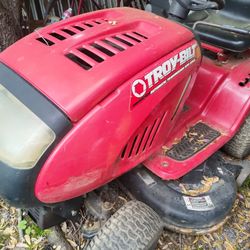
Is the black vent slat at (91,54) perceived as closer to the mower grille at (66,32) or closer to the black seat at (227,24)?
the mower grille at (66,32)

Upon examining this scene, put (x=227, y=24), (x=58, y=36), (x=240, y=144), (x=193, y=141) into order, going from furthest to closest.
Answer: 1. (x=227, y=24)
2. (x=240, y=144)
3. (x=193, y=141)
4. (x=58, y=36)

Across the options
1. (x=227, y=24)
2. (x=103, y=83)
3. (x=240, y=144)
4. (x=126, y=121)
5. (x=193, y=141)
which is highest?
(x=103, y=83)

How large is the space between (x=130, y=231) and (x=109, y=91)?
0.45m

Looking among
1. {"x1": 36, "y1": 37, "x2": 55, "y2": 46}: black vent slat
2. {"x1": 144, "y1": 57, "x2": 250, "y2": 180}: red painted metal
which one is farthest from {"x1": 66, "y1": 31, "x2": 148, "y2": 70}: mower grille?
{"x1": 144, "y1": 57, "x2": 250, "y2": 180}: red painted metal

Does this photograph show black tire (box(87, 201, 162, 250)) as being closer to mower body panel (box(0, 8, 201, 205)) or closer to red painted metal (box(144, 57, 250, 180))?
mower body panel (box(0, 8, 201, 205))

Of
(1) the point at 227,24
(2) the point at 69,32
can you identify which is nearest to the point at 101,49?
(2) the point at 69,32

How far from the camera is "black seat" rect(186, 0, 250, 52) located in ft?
5.15

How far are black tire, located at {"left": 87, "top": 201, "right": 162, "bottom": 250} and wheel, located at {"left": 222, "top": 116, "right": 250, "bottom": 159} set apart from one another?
619 millimetres

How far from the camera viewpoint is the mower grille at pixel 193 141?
4.58 feet

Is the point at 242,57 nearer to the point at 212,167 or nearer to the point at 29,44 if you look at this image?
the point at 212,167

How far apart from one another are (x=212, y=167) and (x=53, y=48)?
802mm

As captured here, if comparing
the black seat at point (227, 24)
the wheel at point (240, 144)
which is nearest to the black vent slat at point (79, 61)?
the black seat at point (227, 24)

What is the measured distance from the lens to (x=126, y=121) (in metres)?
1.03

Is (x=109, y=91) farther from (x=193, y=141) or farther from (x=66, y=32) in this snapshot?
(x=193, y=141)
